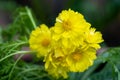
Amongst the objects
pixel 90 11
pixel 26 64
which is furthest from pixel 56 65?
pixel 90 11

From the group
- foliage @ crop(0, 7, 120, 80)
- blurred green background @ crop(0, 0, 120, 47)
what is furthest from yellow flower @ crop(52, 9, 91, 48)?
blurred green background @ crop(0, 0, 120, 47)

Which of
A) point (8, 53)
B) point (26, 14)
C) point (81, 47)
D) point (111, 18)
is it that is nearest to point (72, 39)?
point (81, 47)

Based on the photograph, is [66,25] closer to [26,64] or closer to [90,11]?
[26,64]

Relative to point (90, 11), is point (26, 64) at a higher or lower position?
lower

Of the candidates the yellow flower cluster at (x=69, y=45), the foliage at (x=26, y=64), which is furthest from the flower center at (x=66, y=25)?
the foliage at (x=26, y=64)

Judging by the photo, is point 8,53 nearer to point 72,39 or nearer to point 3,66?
point 3,66

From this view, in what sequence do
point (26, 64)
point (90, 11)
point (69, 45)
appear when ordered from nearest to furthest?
point (69, 45), point (26, 64), point (90, 11)

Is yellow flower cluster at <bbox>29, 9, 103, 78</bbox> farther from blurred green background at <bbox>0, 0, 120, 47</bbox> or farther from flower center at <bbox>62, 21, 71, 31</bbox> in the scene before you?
blurred green background at <bbox>0, 0, 120, 47</bbox>
